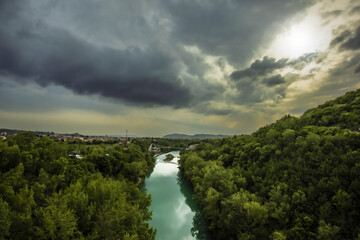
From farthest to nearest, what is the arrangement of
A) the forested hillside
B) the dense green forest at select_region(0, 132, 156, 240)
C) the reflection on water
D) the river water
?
1. the forested hillside
2. the river water
3. the reflection on water
4. the dense green forest at select_region(0, 132, 156, 240)

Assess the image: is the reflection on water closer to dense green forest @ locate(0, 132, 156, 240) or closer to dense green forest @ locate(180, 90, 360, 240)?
dense green forest @ locate(180, 90, 360, 240)

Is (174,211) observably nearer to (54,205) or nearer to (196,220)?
(196,220)

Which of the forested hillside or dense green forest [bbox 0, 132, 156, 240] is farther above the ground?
the forested hillside

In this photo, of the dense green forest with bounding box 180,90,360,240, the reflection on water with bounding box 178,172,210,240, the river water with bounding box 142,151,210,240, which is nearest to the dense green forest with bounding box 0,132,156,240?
the river water with bounding box 142,151,210,240

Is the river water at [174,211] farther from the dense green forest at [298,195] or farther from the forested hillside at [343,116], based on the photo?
the forested hillside at [343,116]

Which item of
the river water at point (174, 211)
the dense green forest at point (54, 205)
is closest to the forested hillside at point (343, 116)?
the river water at point (174, 211)

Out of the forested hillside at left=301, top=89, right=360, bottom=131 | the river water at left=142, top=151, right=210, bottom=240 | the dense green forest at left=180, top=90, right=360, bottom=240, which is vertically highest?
the forested hillside at left=301, top=89, right=360, bottom=131

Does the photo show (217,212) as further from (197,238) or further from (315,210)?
(315,210)

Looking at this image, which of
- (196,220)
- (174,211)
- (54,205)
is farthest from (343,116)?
(54,205)

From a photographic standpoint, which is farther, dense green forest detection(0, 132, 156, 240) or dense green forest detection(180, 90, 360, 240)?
dense green forest detection(180, 90, 360, 240)
